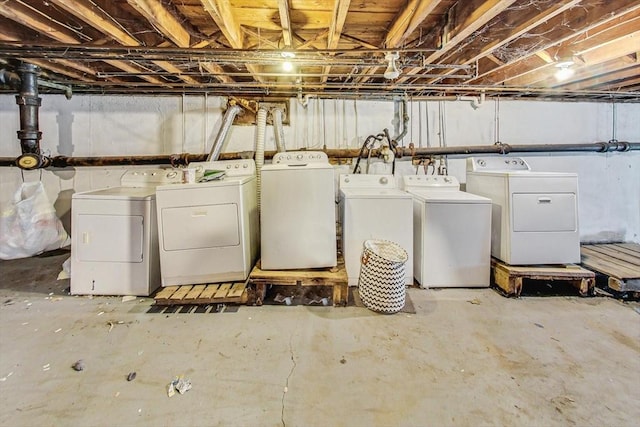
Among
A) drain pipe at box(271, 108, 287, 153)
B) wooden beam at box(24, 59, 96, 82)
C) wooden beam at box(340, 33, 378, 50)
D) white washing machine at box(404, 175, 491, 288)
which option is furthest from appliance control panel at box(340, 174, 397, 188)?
wooden beam at box(24, 59, 96, 82)

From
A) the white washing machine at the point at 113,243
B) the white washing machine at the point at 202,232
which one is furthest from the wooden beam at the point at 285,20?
the white washing machine at the point at 113,243

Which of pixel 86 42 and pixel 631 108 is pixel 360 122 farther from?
pixel 631 108

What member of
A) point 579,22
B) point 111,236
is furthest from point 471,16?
point 111,236

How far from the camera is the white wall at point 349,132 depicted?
3766 mm

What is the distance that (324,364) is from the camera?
1.72 meters

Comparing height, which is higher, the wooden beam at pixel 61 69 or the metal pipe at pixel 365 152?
the wooden beam at pixel 61 69

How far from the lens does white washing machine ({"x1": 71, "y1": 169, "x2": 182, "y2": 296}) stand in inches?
98.3

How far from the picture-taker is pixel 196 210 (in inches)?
94.4

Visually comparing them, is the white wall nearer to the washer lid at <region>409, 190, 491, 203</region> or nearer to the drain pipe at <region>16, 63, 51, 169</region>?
the drain pipe at <region>16, 63, 51, 169</region>

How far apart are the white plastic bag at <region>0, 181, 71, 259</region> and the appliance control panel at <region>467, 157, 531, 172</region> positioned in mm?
4904

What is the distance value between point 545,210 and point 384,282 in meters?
1.62

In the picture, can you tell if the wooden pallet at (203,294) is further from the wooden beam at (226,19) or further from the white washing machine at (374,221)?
the wooden beam at (226,19)

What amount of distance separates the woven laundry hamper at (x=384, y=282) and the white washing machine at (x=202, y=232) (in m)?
1.03

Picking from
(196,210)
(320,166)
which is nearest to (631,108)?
(320,166)
